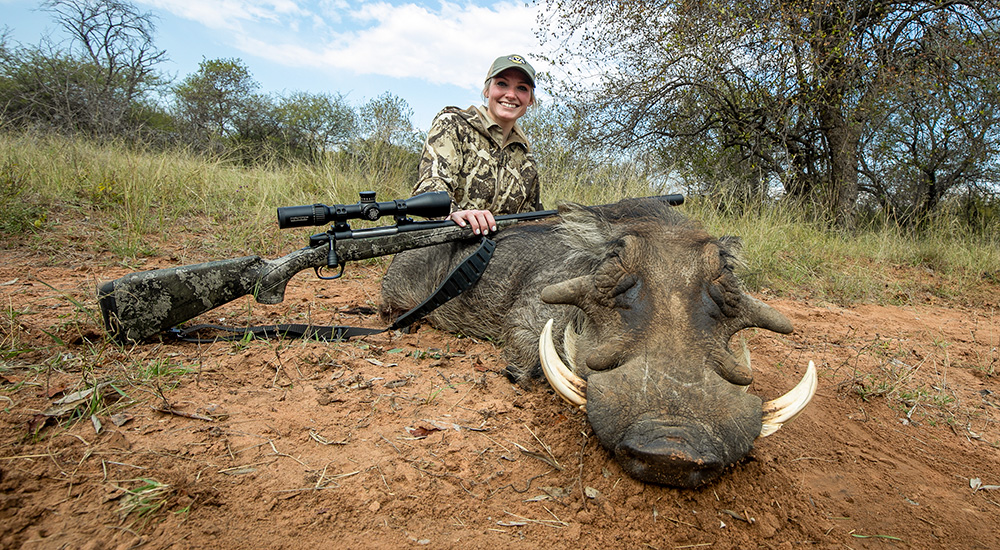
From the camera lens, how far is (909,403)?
269cm

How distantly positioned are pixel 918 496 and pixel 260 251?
5135mm

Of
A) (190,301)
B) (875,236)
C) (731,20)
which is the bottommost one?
(190,301)

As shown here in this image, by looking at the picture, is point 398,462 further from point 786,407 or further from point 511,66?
point 511,66

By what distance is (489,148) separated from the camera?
464 centimetres

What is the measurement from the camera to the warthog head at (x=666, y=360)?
1543 mm

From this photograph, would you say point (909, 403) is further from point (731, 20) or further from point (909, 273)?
point (731, 20)

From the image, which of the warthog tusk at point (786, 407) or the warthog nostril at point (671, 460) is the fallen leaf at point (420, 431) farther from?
the warthog tusk at point (786, 407)

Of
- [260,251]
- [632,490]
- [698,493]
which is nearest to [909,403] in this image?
[698,493]

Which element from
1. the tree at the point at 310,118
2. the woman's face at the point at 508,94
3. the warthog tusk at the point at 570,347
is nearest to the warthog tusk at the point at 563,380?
the warthog tusk at the point at 570,347

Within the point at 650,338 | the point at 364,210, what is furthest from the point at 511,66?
the point at 650,338

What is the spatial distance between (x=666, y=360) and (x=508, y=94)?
3.38 m

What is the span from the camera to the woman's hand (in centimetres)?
330

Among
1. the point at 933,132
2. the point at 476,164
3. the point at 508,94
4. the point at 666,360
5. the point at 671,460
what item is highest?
the point at 933,132

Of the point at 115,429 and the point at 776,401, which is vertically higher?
the point at 776,401
